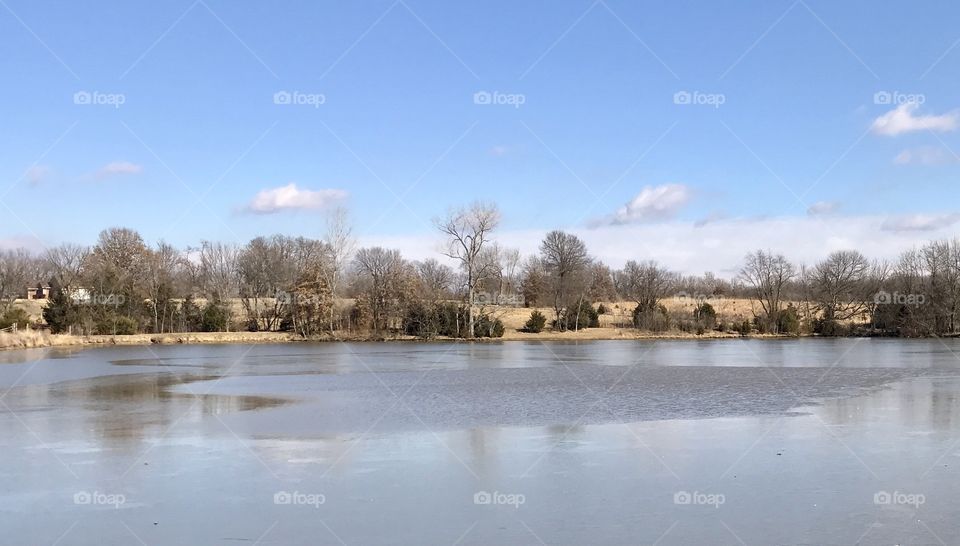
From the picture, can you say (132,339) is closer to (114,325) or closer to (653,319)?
(114,325)

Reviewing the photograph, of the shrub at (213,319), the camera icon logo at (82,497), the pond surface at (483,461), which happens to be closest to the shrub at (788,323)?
the pond surface at (483,461)

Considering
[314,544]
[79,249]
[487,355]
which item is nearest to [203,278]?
[79,249]

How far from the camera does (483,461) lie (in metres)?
10.1

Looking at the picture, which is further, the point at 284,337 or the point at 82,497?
the point at 284,337

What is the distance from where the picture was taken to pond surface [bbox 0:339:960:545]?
283 inches

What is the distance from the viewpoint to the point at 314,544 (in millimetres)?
6695

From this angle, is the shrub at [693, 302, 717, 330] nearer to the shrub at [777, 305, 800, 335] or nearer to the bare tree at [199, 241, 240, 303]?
the shrub at [777, 305, 800, 335]

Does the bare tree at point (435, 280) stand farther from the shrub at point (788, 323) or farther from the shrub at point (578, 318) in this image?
the shrub at point (788, 323)

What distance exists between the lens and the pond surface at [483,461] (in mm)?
7188

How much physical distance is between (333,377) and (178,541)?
Answer: 1623 centimetres

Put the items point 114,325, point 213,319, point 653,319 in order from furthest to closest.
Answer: point 653,319 → point 213,319 → point 114,325

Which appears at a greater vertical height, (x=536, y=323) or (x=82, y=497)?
(x=536, y=323)

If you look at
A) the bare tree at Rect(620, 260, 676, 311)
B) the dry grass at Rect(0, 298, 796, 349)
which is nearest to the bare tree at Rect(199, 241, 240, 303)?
the dry grass at Rect(0, 298, 796, 349)

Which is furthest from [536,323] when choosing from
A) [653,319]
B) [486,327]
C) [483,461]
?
[483,461]
